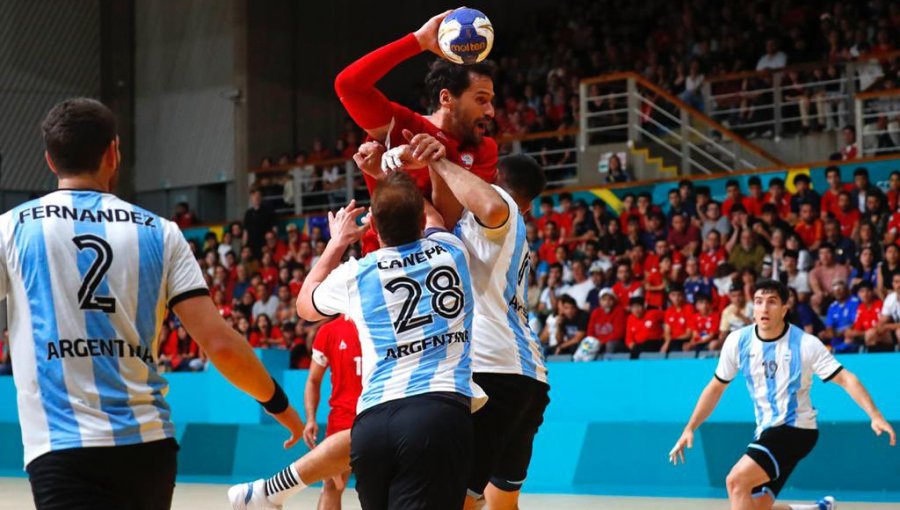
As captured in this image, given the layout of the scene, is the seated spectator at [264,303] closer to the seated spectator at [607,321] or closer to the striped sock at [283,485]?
the seated spectator at [607,321]

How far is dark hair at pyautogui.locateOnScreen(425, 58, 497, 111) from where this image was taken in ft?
17.3

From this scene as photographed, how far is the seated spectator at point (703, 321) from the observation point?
1302 cm

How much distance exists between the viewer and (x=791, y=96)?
18.6 metres

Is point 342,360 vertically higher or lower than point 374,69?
lower

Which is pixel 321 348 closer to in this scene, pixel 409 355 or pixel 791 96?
pixel 409 355

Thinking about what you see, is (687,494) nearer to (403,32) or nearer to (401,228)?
(401,228)

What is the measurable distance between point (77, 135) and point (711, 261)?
458 inches

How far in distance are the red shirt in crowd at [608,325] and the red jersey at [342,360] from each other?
5578 millimetres

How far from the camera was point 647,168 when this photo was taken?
18.1m

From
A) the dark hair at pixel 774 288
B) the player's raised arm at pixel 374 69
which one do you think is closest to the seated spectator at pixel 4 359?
the dark hair at pixel 774 288

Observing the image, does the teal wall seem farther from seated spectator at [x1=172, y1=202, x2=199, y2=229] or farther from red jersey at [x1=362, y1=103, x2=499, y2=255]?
seated spectator at [x1=172, y1=202, x2=199, y2=229]

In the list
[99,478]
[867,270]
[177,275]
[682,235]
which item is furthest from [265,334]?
[99,478]

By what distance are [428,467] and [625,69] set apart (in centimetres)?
1812

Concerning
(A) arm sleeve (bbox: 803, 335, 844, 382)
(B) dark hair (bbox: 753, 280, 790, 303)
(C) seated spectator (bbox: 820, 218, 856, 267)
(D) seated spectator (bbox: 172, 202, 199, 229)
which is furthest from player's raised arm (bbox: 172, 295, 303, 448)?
(D) seated spectator (bbox: 172, 202, 199, 229)
